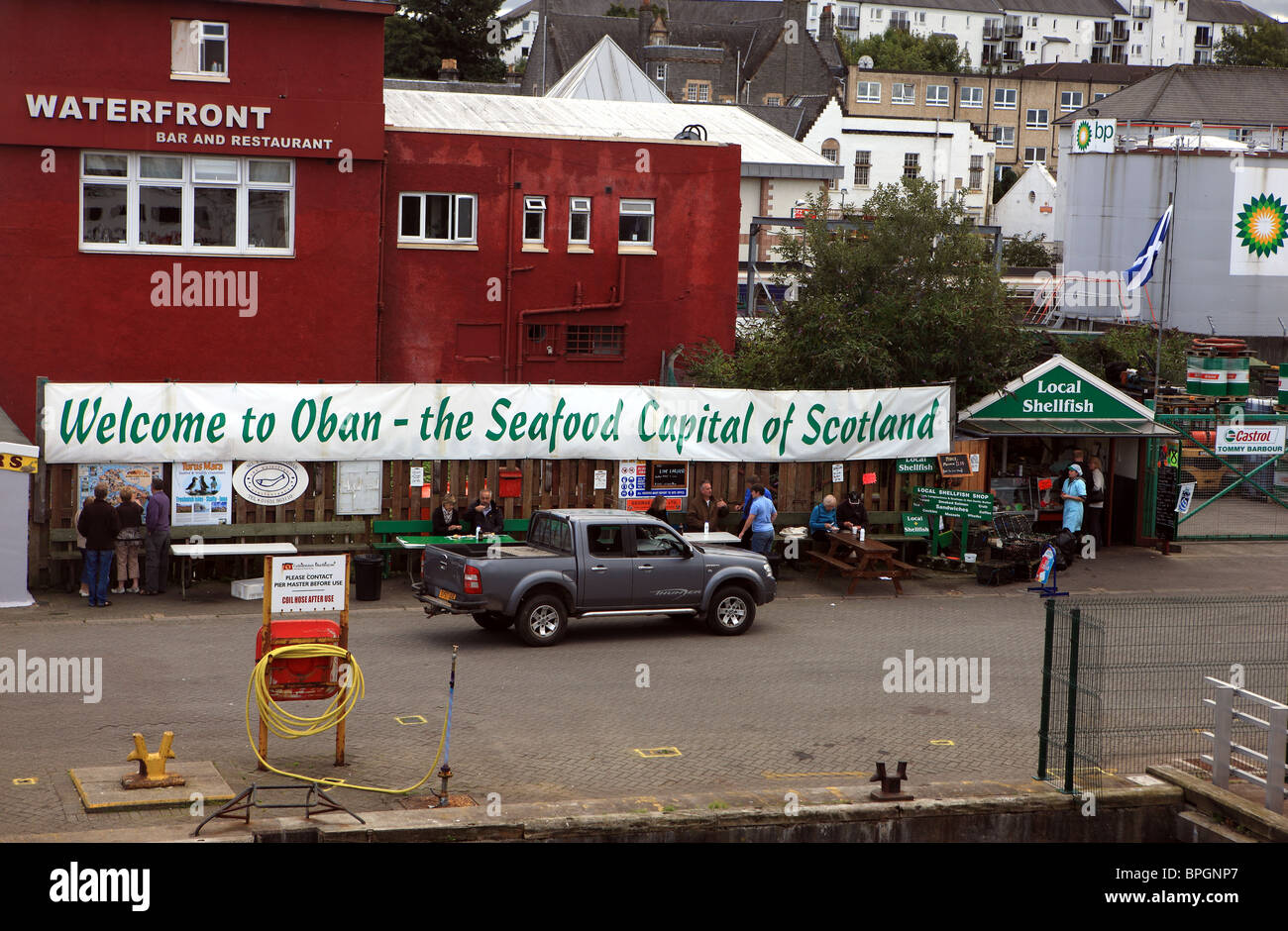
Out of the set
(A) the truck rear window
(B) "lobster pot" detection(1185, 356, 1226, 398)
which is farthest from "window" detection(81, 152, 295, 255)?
(B) "lobster pot" detection(1185, 356, 1226, 398)

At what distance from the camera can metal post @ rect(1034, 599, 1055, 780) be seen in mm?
12945

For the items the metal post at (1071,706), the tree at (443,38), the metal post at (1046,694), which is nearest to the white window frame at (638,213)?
the metal post at (1046,694)

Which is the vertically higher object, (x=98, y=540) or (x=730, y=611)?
(x=98, y=540)

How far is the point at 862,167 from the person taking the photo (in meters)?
79.9

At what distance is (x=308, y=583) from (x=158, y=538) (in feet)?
26.7

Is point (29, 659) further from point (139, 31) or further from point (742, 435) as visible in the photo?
point (139, 31)

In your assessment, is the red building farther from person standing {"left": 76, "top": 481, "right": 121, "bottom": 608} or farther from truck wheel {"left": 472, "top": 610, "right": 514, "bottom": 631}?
truck wheel {"left": 472, "top": 610, "right": 514, "bottom": 631}

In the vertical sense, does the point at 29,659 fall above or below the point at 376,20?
below

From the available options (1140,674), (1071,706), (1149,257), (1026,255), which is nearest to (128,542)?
(1071,706)

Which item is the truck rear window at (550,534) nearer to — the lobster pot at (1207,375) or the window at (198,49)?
the window at (198,49)

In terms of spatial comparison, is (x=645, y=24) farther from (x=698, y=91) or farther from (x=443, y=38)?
(x=443, y=38)

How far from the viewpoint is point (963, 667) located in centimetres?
1845

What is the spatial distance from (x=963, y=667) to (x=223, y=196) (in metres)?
16.8

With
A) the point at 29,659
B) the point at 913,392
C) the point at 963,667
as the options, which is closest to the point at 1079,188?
the point at 913,392
